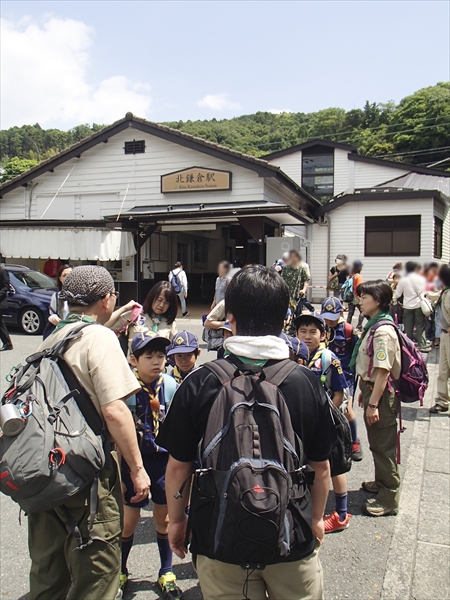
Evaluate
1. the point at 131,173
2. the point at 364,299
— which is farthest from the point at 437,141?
the point at 364,299

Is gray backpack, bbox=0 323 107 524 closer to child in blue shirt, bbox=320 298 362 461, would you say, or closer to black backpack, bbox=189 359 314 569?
black backpack, bbox=189 359 314 569

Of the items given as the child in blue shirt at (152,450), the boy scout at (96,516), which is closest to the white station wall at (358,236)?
the child in blue shirt at (152,450)

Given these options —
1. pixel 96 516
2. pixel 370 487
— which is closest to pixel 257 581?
pixel 96 516

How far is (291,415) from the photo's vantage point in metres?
1.70

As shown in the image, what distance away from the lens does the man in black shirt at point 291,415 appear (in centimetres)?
170

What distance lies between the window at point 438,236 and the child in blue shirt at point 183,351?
1521cm

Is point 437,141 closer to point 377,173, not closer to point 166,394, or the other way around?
point 377,173

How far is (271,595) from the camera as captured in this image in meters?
1.73

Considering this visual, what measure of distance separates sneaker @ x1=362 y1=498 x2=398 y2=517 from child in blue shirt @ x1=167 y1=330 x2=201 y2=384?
1774 millimetres

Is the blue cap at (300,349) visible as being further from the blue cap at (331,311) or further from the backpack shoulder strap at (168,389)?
the blue cap at (331,311)

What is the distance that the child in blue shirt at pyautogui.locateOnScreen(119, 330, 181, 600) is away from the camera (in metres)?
2.75

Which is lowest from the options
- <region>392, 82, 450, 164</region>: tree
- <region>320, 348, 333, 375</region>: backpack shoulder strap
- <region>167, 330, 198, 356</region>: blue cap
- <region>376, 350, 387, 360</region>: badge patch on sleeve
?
<region>320, 348, 333, 375</region>: backpack shoulder strap

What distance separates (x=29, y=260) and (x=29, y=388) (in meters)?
17.1

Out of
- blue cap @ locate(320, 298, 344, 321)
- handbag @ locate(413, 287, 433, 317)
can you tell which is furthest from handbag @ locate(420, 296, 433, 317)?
blue cap @ locate(320, 298, 344, 321)
